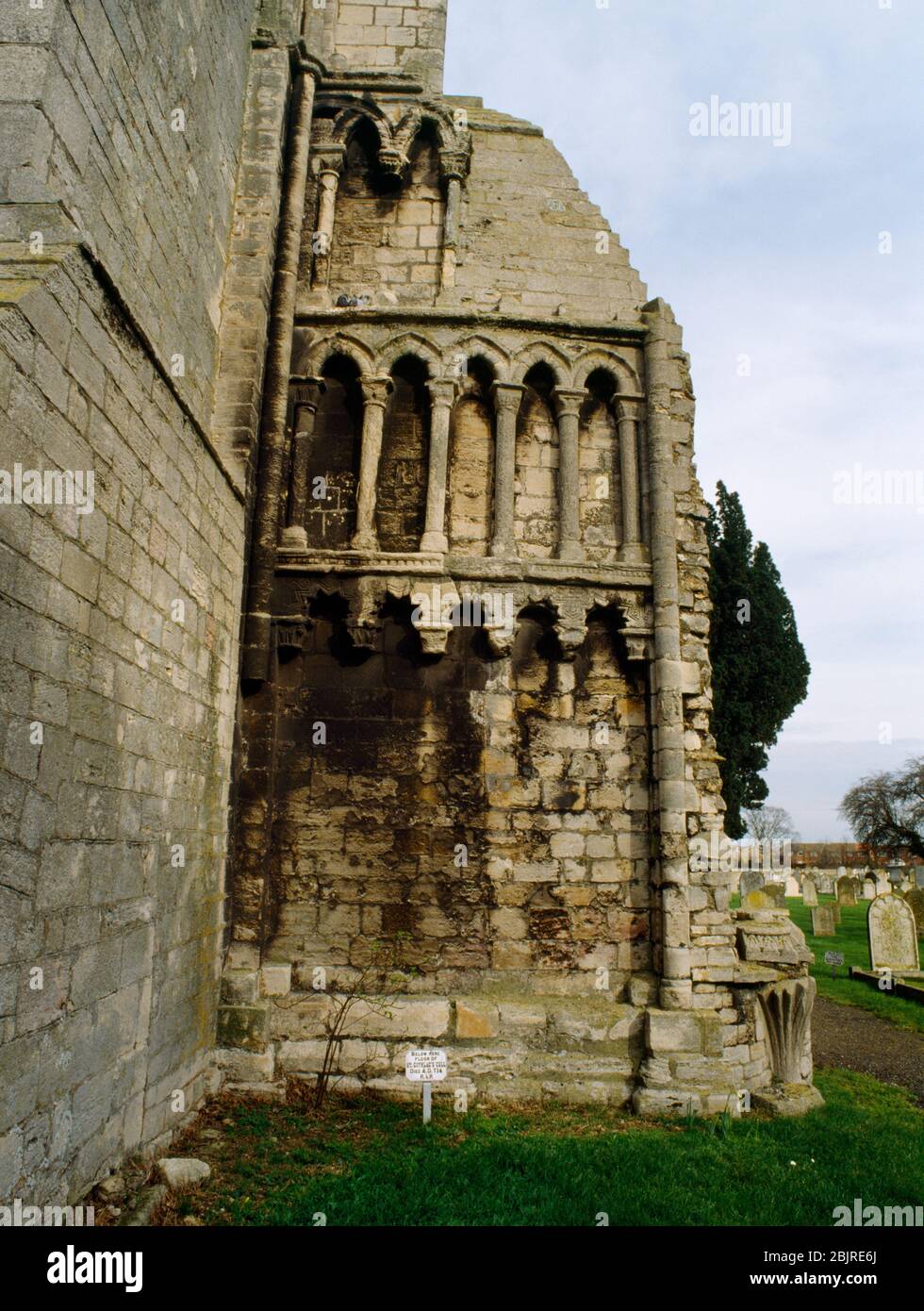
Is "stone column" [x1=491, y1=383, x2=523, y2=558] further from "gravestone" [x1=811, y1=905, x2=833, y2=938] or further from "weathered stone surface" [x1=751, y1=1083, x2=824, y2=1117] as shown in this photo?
"gravestone" [x1=811, y1=905, x2=833, y2=938]

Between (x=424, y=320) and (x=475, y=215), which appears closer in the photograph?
(x=424, y=320)

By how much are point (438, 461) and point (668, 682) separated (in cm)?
298

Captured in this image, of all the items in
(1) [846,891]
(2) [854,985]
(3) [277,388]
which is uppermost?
(3) [277,388]

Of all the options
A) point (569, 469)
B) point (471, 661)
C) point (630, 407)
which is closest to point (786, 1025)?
point (471, 661)

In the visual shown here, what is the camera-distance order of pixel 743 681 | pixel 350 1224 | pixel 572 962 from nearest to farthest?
pixel 350 1224
pixel 572 962
pixel 743 681

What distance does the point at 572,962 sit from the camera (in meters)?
7.58

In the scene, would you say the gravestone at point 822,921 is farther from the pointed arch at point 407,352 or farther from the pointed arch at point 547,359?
the pointed arch at point 407,352

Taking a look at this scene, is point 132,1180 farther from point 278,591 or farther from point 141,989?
point 278,591

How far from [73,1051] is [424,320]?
22.7 feet

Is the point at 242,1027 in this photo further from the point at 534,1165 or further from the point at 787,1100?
the point at 787,1100

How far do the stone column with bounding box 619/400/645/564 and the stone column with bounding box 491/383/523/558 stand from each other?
106cm

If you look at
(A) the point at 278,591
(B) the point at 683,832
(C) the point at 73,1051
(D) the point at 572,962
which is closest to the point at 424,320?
(A) the point at 278,591

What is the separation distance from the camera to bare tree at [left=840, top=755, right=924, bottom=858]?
4231 centimetres

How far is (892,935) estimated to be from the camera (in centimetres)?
1345
